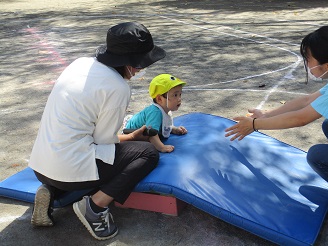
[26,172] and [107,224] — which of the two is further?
[26,172]

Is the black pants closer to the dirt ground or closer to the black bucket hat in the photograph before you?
the dirt ground

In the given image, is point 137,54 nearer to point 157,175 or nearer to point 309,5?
point 157,175

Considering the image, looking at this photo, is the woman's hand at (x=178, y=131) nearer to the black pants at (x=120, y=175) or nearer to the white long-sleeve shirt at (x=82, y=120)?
the black pants at (x=120, y=175)

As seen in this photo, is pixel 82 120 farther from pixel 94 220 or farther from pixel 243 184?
pixel 243 184

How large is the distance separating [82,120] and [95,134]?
139 millimetres

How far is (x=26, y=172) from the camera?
3758mm

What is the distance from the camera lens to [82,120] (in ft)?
9.80

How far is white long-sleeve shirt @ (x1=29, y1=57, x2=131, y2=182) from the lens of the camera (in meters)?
2.96

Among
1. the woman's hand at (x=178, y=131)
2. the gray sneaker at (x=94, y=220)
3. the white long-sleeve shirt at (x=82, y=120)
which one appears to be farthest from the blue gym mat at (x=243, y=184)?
the white long-sleeve shirt at (x=82, y=120)

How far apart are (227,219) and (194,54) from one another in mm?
5061

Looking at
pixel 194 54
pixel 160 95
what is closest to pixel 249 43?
pixel 194 54

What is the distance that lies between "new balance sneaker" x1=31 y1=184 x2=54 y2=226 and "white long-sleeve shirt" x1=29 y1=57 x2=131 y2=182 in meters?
0.15

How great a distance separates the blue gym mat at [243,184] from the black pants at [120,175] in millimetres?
83

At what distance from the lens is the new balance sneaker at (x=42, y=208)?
124 inches
